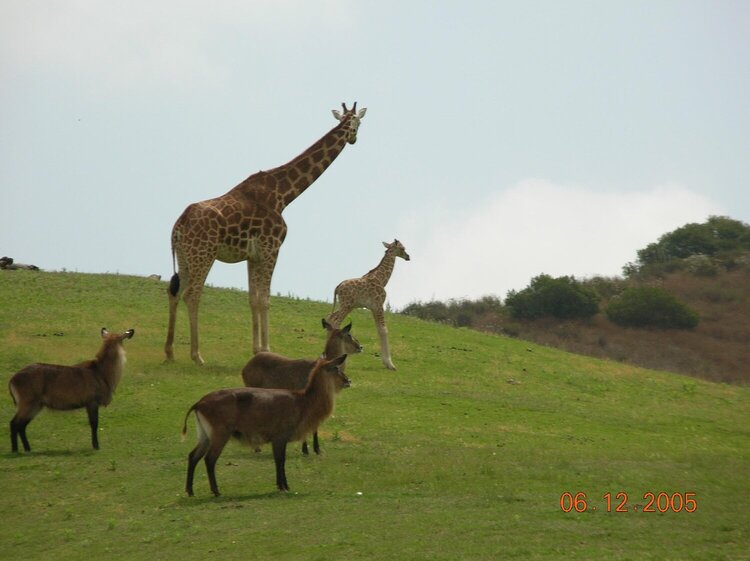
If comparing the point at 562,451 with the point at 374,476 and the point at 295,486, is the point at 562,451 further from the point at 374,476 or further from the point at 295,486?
the point at 295,486

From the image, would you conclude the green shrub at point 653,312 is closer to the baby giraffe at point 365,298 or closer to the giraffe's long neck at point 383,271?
the giraffe's long neck at point 383,271

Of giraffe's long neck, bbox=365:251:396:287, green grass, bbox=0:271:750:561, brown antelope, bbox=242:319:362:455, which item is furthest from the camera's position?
giraffe's long neck, bbox=365:251:396:287

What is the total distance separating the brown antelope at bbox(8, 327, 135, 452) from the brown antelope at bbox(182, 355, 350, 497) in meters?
2.85

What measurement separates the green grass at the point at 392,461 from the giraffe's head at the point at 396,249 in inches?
89.2

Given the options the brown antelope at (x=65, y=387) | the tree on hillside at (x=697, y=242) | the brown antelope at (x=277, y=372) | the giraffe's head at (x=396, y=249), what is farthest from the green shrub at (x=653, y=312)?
the brown antelope at (x=65, y=387)

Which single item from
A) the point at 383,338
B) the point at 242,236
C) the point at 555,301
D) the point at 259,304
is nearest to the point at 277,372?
the point at 259,304

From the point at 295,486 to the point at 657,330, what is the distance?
43.1 meters

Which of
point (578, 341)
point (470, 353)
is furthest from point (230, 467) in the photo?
point (578, 341)

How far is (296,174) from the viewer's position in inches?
1038

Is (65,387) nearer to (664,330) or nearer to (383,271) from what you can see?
(383,271)

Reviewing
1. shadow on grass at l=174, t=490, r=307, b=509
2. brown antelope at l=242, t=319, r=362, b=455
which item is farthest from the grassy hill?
shadow on grass at l=174, t=490, r=307, b=509

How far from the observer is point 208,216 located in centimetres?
2427

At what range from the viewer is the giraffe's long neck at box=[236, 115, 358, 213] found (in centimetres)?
2577
